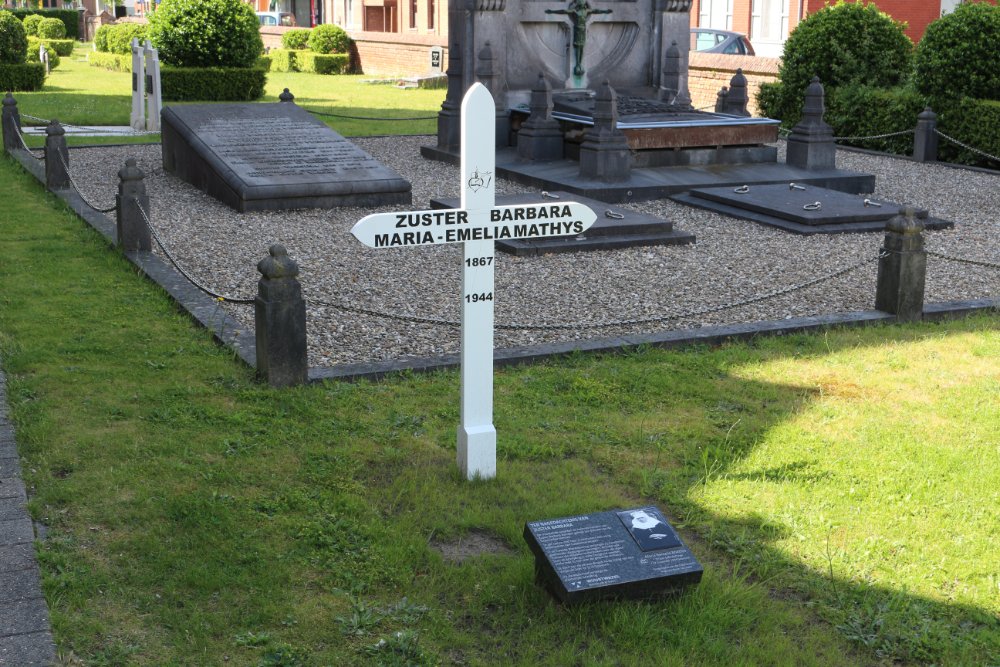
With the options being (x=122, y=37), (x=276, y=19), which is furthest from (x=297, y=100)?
(x=276, y=19)

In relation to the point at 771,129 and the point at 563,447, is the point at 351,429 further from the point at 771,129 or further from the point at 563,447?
the point at 771,129

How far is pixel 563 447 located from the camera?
5.61 m

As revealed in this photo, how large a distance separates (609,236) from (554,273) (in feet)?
3.98

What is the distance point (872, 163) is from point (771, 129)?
2.63 m

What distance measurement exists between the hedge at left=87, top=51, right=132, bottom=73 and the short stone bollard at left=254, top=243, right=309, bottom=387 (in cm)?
2910

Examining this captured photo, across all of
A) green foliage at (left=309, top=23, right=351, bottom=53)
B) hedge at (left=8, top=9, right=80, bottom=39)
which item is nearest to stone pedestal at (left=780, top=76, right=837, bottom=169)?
green foliage at (left=309, top=23, right=351, bottom=53)

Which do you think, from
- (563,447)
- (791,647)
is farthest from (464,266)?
(791,647)

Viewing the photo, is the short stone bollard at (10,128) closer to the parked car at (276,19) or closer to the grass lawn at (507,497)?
the grass lawn at (507,497)

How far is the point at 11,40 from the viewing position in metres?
24.9

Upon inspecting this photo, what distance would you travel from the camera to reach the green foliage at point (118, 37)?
34875 millimetres

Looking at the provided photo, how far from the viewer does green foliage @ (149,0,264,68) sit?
22.9 meters

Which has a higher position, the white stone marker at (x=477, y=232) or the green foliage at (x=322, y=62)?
the green foliage at (x=322, y=62)

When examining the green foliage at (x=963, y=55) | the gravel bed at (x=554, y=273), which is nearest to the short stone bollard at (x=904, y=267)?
the gravel bed at (x=554, y=273)

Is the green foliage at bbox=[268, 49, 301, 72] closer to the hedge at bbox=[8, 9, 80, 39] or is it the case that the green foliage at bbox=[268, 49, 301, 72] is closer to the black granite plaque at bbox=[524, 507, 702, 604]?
the hedge at bbox=[8, 9, 80, 39]
